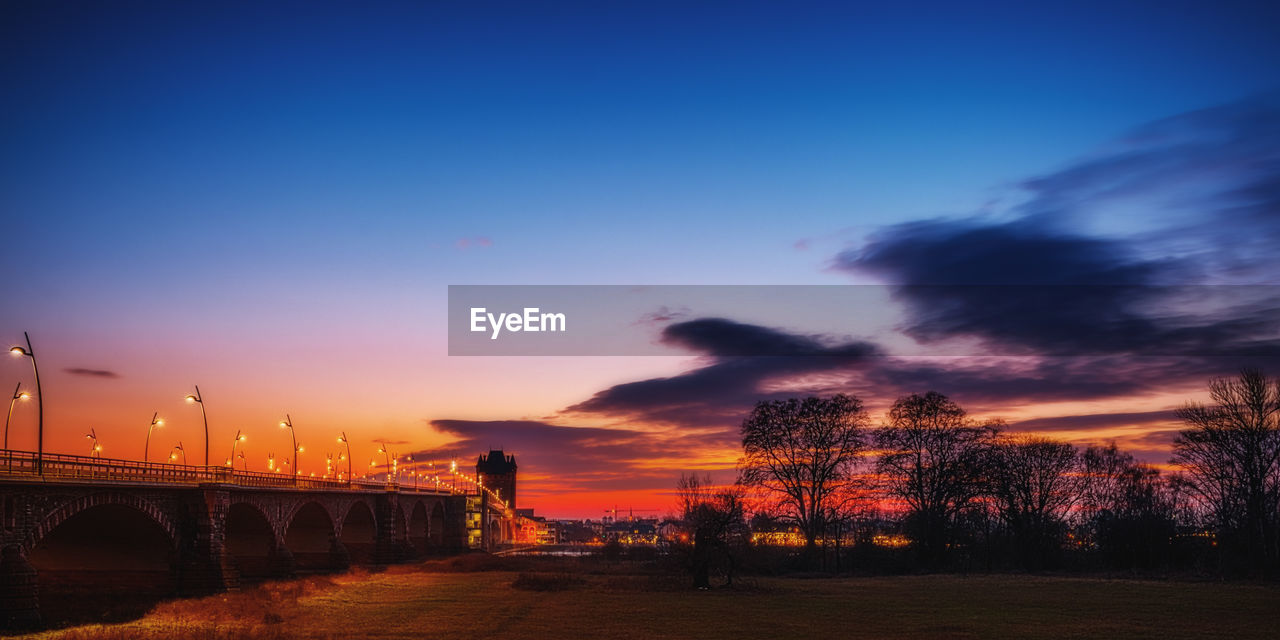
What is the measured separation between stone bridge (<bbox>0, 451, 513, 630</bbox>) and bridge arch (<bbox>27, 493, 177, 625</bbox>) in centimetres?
7

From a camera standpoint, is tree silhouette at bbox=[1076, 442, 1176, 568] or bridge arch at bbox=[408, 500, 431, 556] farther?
bridge arch at bbox=[408, 500, 431, 556]

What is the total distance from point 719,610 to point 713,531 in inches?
548

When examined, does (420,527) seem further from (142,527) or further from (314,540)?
(142,527)

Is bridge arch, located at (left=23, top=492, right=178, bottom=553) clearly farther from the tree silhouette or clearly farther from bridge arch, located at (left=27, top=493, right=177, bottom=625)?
the tree silhouette

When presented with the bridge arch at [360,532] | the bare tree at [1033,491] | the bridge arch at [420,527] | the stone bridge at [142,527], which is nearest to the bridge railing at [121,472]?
the stone bridge at [142,527]

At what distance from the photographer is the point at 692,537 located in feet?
202

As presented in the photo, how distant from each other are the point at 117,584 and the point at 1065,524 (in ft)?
252

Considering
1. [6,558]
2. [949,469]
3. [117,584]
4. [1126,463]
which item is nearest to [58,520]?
[6,558]

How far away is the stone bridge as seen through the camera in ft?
134

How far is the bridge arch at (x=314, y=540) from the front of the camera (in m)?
89.6

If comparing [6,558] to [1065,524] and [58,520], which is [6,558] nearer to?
[58,520]

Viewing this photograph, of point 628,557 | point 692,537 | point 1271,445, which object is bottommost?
point 628,557

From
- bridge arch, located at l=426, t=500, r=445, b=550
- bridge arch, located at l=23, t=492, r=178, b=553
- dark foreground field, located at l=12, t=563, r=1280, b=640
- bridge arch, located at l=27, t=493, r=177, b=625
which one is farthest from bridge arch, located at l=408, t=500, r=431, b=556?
bridge arch, located at l=23, t=492, r=178, b=553

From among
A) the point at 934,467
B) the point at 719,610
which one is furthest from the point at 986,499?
the point at 719,610
